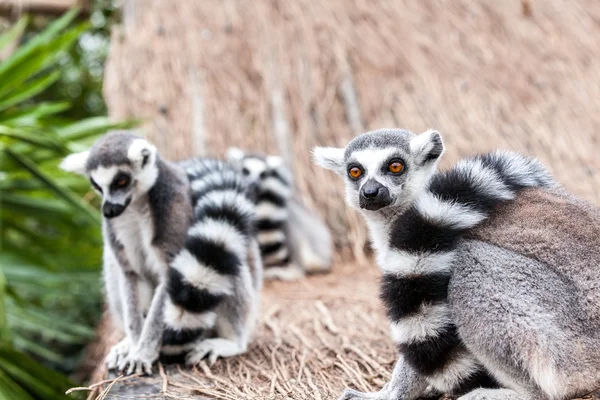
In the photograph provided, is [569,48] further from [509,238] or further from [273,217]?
[509,238]

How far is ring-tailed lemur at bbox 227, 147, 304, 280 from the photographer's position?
705 cm

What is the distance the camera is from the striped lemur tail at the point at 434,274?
2727 mm

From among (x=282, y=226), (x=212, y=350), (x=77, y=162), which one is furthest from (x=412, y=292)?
(x=282, y=226)

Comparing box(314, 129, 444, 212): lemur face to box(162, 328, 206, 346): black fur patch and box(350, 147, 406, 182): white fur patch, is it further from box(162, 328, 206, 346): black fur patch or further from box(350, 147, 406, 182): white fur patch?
box(162, 328, 206, 346): black fur patch

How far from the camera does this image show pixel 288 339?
4422mm

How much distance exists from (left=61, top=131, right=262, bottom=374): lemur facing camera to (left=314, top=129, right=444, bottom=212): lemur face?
89 centimetres

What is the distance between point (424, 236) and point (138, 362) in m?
1.92

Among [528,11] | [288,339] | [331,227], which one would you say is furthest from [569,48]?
→ [288,339]

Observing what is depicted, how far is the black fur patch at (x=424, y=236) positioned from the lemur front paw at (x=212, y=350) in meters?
1.61

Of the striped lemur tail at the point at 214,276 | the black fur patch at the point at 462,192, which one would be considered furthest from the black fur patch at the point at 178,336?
the black fur patch at the point at 462,192

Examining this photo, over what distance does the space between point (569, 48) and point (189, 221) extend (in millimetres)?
5496

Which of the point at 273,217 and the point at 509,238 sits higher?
the point at 509,238

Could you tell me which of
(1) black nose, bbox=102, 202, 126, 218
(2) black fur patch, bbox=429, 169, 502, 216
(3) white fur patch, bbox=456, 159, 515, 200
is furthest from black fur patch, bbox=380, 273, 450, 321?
(1) black nose, bbox=102, 202, 126, 218

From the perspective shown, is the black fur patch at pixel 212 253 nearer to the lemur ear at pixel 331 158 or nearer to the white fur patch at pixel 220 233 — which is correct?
the white fur patch at pixel 220 233
